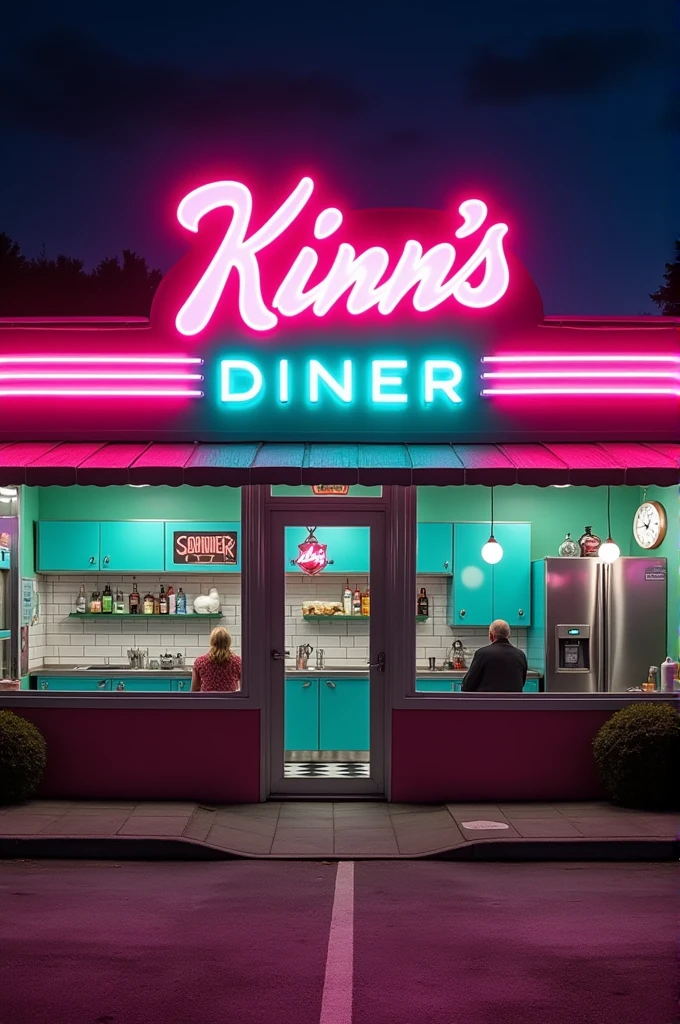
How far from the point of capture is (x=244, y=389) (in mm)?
11586

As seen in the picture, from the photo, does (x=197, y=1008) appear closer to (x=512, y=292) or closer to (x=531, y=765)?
(x=531, y=765)

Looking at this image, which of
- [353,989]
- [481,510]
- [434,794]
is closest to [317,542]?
[434,794]

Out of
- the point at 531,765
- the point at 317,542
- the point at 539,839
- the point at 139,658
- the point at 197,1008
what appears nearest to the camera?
the point at 197,1008

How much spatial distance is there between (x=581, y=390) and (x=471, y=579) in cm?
363

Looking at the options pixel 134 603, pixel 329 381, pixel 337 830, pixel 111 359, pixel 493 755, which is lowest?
pixel 337 830

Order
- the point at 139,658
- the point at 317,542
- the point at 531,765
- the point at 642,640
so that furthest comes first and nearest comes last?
the point at 139,658 < the point at 642,640 < the point at 317,542 < the point at 531,765

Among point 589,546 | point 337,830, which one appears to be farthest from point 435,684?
point 337,830

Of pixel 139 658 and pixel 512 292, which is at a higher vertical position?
pixel 512 292

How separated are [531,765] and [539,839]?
1848mm

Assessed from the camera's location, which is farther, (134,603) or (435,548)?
(134,603)

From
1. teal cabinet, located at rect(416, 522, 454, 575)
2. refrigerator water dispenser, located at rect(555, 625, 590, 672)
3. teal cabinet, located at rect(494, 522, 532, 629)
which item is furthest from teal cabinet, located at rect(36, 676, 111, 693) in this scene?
refrigerator water dispenser, located at rect(555, 625, 590, 672)

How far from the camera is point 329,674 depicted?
11.8 metres

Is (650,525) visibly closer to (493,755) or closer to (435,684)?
(435,684)

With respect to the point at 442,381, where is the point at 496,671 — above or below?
below
